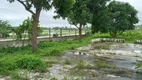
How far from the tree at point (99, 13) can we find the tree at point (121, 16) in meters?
2.36

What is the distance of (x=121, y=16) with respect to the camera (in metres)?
26.1

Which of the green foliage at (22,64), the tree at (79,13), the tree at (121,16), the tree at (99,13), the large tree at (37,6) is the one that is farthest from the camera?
the tree at (121,16)

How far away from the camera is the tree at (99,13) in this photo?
20.9 meters

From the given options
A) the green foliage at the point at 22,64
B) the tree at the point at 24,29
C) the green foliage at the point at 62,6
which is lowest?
the green foliage at the point at 22,64

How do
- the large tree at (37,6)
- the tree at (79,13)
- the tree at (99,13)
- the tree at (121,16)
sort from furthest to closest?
the tree at (121,16), the tree at (99,13), the tree at (79,13), the large tree at (37,6)

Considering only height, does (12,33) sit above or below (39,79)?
above

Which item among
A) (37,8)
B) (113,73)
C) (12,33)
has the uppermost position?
(37,8)

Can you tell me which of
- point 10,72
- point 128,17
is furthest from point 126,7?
point 10,72

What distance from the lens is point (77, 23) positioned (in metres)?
19.1

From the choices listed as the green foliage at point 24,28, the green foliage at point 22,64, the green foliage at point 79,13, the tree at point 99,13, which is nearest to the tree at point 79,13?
the green foliage at point 79,13

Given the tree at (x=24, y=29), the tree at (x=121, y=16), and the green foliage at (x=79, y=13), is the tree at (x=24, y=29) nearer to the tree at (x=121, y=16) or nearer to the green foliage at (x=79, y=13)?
the green foliage at (x=79, y=13)

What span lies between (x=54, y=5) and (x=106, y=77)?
6216 millimetres

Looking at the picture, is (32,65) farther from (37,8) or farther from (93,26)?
(93,26)

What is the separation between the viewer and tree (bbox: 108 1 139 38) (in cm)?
2525
